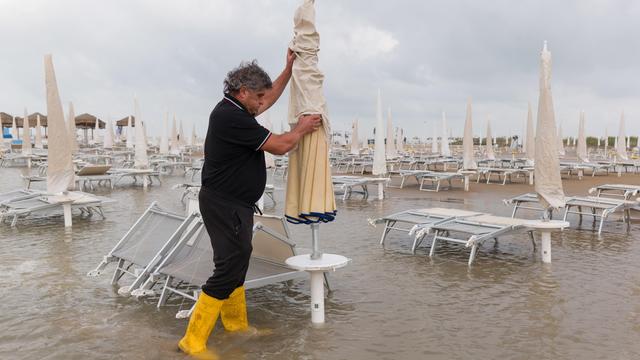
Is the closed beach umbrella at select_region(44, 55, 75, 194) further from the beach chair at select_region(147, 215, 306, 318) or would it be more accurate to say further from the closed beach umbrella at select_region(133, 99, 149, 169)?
the closed beach umbrella at select_region(133, 99, 149, 169)

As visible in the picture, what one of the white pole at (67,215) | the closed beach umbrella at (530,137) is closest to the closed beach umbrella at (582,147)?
the closed beach umbrella at (530,137)

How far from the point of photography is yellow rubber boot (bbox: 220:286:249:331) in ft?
11.6

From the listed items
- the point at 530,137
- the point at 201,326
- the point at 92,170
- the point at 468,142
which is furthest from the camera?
the point at 530,137

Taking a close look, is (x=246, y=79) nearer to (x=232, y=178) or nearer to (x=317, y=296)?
(x=232, y=178)

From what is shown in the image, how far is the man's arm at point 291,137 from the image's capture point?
3.05 metres

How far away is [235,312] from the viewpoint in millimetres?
3602

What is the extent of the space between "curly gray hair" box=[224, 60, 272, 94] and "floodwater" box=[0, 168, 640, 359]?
174 centimetres

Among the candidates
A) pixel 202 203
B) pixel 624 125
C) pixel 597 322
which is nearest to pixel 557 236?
pixel 597 322

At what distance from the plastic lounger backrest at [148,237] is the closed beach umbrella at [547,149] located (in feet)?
13.6

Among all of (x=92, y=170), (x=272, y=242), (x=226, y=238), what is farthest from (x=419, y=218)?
(x=92, y=170)

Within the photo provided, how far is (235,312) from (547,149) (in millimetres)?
4199

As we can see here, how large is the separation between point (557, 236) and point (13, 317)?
7112 mm

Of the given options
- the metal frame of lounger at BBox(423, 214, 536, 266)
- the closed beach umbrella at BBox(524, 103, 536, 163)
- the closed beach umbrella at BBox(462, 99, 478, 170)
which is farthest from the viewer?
the closed beach umbrella at BBox(524, 103, 536, 163)

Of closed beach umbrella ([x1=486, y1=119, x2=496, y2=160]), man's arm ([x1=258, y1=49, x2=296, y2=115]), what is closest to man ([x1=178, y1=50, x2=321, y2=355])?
man's arm ([x1=258, y1=49, x2=296, y2=115])
